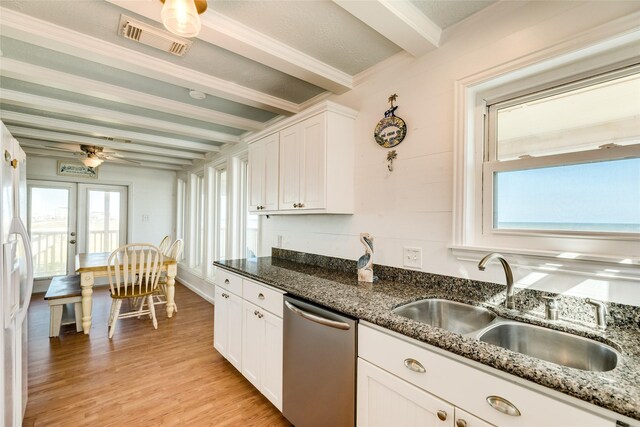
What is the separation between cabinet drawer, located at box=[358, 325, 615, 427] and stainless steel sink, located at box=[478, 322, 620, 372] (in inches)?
10.3

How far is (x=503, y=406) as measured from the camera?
870 mm

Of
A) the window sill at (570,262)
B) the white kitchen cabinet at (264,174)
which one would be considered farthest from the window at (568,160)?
the white kitchen cabinet at (264,174)

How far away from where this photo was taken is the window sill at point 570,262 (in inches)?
44.3

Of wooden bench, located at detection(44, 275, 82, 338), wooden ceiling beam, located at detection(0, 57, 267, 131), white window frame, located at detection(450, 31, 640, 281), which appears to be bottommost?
wooden bench, located at detection(44, 275, 82, 338)

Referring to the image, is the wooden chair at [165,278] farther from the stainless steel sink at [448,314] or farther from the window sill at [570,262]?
the window sill at [570,262]

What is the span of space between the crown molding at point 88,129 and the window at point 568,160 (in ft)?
12.2

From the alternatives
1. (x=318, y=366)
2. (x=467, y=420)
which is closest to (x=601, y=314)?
(x=467, y=420)

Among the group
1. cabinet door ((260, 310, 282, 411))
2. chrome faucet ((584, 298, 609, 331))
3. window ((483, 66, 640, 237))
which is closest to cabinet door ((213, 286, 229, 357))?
cabinet door ((260, 310, 282, 411))

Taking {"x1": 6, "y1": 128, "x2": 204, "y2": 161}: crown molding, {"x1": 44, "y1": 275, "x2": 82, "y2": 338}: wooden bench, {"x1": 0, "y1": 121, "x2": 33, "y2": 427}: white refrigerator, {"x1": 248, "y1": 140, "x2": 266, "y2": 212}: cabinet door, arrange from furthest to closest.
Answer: {"x1": 6, "y1": 128, "x2": 204, "y2": 161}: crown molding
{"x1": 44, "y1": 275, "x2": 82, "y2": 338}: wooden bench
{"x1": 248, "y1": 140, "x2": 266, "y2": 212}: cabinet door
{"x1": 0, "y1": 121, "x2": 33, "y2": 427}: white refrigerator

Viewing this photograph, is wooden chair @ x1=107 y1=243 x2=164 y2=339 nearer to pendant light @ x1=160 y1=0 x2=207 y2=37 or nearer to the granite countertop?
the granite countertop

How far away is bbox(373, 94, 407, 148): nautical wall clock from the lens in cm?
191

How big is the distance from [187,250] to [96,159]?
2205mm

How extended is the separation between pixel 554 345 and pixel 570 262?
37 cm

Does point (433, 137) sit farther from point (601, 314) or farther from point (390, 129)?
point (601, 314)
